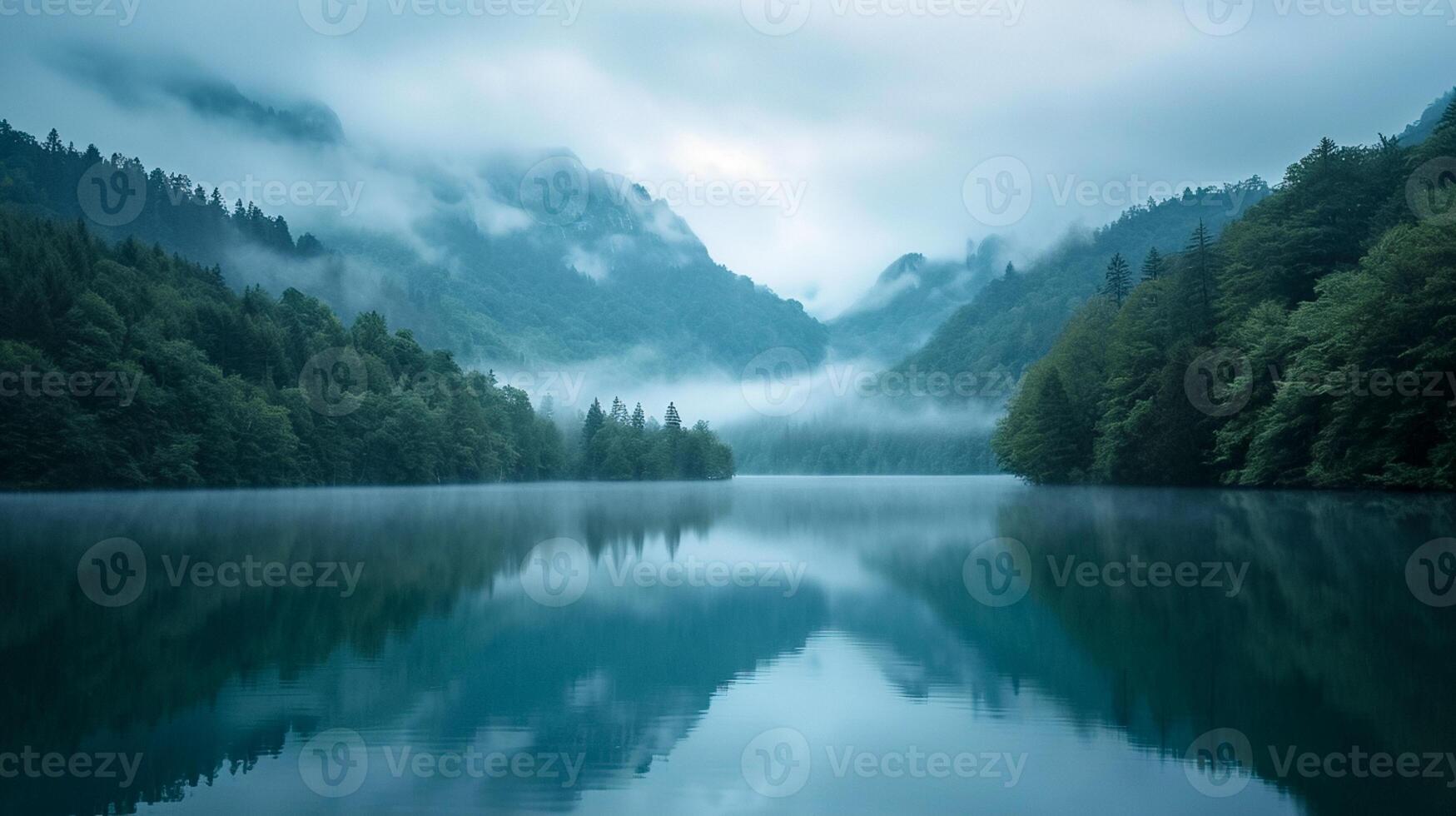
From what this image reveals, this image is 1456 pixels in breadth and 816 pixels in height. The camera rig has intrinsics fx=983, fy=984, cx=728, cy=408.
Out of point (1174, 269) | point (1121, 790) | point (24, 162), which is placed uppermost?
point (24, 162)

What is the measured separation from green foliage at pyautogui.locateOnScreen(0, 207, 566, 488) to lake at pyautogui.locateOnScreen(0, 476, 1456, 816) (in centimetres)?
4401

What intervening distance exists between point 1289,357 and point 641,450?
9502 cm

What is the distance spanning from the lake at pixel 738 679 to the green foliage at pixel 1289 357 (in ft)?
47.2

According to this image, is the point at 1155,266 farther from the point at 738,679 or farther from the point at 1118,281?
the point at 738,679

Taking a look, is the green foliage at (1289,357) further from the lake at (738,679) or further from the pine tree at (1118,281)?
the lake at (738,679)

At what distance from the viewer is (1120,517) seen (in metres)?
35.7

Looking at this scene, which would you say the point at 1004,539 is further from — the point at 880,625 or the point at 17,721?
the point at 17,721

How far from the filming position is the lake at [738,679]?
8.50m

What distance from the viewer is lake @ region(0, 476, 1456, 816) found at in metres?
8.50

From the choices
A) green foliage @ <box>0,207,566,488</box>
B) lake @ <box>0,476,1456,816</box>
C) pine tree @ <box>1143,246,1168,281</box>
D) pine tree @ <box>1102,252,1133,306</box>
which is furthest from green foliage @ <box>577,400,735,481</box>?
lake @ <box>0,476,1456,816</box>

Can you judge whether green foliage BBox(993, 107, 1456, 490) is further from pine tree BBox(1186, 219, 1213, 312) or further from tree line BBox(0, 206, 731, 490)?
tree line BBox(0, 206, 731, 490)

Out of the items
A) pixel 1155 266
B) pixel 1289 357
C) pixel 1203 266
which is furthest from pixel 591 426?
pixel 1289 357

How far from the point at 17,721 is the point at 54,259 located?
237 ft

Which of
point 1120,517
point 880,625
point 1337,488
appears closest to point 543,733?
point 880,625
